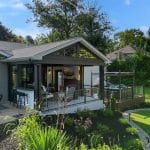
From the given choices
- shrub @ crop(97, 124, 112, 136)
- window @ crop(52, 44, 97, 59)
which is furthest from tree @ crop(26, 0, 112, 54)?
shrub @ crop(97, 124, 112, 136)

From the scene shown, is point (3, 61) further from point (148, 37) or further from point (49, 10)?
point (148, 37)

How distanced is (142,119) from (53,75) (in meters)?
7.81

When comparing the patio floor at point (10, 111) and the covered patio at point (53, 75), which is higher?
the covered patio at point (53, 75)

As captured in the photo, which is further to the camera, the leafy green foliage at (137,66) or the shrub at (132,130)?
the leafy green foliage at (137,66)

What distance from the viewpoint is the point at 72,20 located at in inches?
1886

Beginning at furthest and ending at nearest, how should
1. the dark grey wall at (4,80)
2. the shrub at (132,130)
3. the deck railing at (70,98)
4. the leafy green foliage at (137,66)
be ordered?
1. the leafy green foliage at (137,66)
2. the dark grey wall at (4,80)
3. the deck railing at (70,98)
4. the shrub at (132,130)

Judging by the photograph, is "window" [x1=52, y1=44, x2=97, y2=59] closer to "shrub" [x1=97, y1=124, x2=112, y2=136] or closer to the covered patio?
the covered patio

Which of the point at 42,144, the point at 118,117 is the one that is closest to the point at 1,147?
the point at 42,144

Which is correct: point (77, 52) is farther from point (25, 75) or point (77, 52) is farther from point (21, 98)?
point (21, 98)

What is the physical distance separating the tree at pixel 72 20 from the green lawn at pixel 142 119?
24284 millimetres

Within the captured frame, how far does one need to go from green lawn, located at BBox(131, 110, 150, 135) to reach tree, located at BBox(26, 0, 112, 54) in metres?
24.3

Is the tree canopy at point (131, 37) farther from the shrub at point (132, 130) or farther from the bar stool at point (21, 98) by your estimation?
the shrub at point (132, 130)

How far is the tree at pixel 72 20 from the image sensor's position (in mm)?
46656

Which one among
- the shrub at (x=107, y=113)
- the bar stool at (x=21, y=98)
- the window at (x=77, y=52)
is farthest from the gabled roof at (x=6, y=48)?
the shrub at (x=107, y=113)
